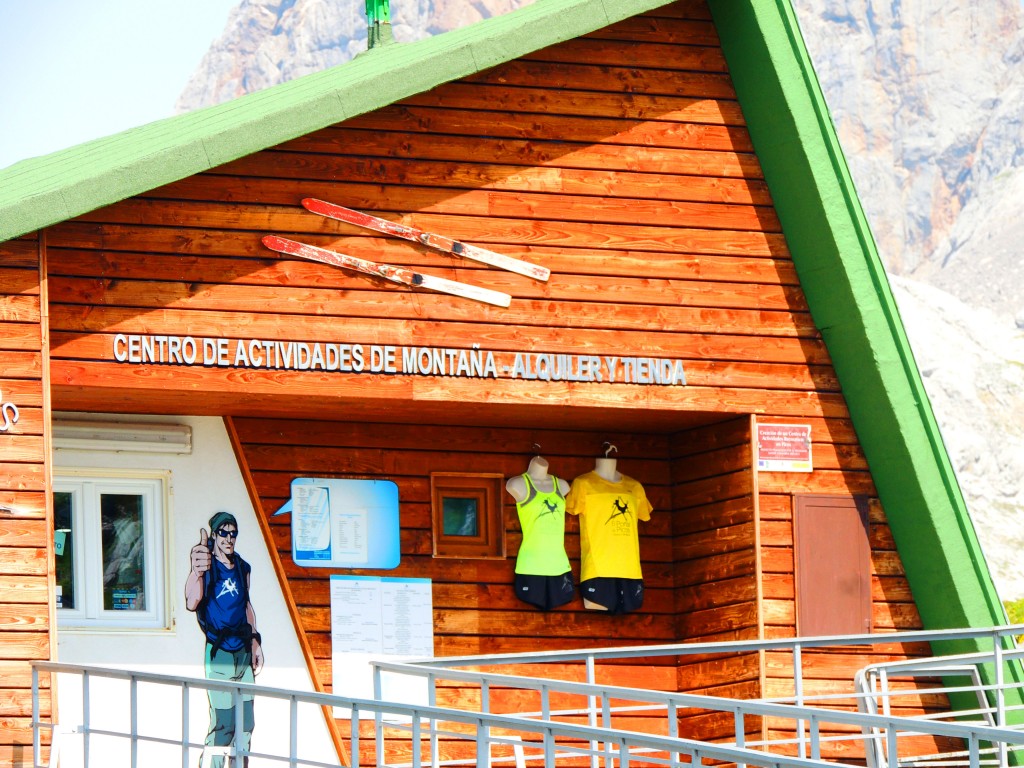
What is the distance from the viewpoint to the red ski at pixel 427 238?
1229 centimetres

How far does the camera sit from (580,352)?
12867 mm

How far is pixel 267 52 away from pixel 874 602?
16433 cm

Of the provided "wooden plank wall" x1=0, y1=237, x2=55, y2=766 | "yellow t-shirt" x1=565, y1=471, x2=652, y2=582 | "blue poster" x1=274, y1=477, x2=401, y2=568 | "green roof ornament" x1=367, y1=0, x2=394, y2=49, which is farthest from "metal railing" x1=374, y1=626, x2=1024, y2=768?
"green roof ornament" x1=367, y1=0, x2=394, y2=49

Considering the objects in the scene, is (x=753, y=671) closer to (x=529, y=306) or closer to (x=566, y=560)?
(x=566, y=560)

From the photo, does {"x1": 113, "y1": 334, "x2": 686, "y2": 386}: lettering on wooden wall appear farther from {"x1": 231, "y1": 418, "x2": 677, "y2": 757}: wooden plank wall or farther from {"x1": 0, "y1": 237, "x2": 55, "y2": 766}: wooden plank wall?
{"x1": 231, "y1": 418, "x2": 677, "y2": 757}: wooden plank wall

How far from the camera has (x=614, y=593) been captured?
14094 mm

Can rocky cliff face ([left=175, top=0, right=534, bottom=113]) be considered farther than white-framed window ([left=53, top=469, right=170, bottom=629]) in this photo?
Yes

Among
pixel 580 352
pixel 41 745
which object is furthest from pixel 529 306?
pixel 41 745

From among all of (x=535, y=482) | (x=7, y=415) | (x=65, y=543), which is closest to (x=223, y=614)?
(x=65, y=543)

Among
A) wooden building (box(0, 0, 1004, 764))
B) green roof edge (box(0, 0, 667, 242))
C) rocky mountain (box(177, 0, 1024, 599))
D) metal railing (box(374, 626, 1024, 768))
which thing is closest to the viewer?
metal railing (box(374, 626, 1024, 768))

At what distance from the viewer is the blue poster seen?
44.5 feet

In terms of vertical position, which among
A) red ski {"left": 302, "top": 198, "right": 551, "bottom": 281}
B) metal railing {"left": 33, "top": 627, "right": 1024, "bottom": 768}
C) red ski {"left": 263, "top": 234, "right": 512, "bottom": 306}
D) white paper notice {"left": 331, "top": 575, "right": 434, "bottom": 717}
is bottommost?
metal railing {"left": 33, "top": 627, "right": 1024, "bottom": 768}

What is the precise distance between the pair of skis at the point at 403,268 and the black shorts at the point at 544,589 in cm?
252

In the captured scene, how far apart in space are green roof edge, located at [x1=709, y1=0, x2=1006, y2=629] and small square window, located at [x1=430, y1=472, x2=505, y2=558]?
3.00 m
